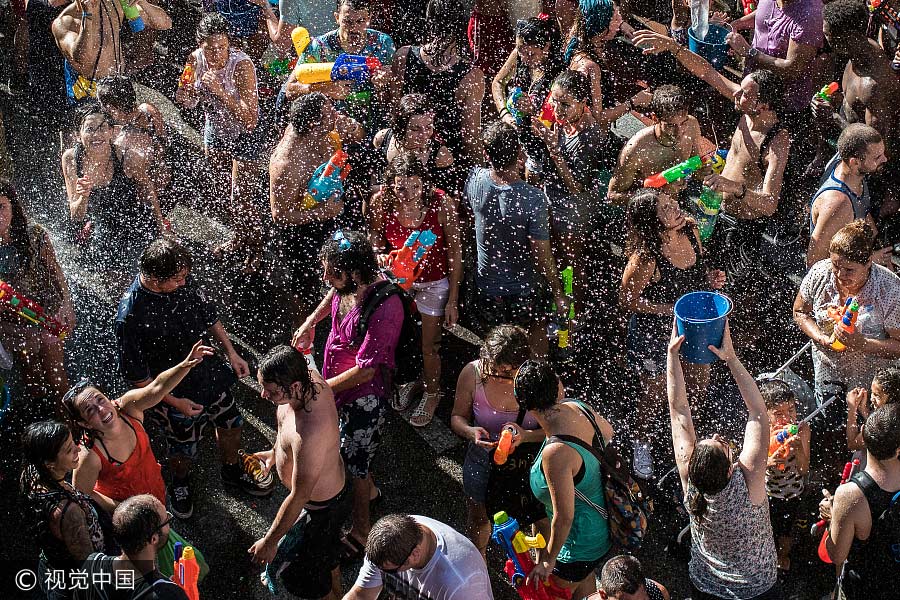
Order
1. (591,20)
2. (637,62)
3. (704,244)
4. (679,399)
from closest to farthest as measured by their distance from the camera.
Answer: (679,399) < (704,244) < (591,20) < (637,62)

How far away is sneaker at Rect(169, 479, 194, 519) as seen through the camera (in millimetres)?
4887

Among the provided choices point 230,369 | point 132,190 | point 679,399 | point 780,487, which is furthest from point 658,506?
point 132,190

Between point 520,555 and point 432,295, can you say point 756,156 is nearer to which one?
point 432,295

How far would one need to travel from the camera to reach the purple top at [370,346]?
4.36m

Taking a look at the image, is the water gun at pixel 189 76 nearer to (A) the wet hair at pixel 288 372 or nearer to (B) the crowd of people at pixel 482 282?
(B) the crowd of people at pixel 482 282

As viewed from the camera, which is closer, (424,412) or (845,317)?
(845,317)

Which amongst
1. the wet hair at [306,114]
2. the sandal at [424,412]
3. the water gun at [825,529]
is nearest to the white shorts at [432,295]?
the sandal at [424,412]

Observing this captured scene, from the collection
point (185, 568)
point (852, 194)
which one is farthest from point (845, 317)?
point (185, 568)

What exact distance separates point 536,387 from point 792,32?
13.6 ft

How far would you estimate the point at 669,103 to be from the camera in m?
5.24

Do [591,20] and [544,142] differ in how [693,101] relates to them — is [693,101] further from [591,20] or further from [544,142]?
[544,142]

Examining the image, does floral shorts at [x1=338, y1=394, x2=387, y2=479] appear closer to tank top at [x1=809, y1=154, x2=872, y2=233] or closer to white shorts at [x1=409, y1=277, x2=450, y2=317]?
white shorts at [x1=409, y1=277, x2=450, y2=317]

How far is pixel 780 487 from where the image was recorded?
4.12 m

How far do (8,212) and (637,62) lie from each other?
15.2 feet
